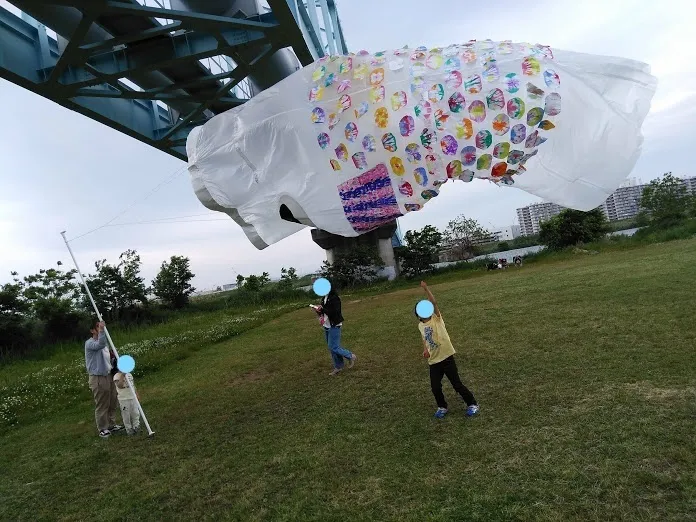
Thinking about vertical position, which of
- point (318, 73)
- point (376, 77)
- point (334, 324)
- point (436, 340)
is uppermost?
point (318, 73)

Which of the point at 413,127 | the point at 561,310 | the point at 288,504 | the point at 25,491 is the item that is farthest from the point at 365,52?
the point at 561,310

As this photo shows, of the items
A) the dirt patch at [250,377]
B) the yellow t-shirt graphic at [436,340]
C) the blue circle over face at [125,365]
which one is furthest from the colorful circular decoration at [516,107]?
the dirt patch at [250,377]

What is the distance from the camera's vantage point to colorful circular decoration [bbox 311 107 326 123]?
3393mm

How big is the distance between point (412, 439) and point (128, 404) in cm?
438

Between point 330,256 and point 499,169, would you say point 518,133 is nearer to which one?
point 499,169

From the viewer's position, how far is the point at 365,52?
349cm

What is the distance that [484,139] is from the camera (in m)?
3.16

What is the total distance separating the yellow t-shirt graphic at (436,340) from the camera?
18.5 feet

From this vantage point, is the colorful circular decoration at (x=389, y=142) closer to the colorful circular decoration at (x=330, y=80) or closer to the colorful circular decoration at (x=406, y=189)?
the colorful circular decoration at (x=406, y=189)

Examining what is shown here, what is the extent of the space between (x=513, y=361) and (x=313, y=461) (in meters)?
3.81

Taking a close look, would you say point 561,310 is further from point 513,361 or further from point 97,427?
point 97,427

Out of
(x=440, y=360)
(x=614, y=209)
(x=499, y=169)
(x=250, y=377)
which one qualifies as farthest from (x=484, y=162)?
(x=614, y=209)

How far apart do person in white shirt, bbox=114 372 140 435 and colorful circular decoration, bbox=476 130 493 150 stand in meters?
6.10

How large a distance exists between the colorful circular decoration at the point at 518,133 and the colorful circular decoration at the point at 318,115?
1258mm
